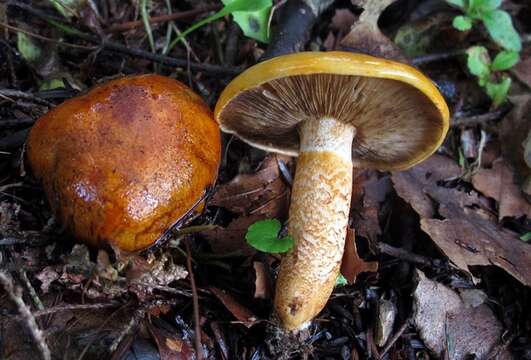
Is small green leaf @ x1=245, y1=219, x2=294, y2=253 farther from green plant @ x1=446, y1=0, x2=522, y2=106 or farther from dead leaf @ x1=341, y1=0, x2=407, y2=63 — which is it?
green plant @ x1=446, y1=0, x2=522, y2=106

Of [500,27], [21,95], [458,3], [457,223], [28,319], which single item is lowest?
[457,223]

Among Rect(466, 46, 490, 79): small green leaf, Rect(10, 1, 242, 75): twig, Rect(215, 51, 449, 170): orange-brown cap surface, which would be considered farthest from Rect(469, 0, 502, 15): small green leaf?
Rect(10, 1, 242, 75): twig

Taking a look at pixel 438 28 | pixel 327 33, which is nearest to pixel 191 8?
pixel 327 33

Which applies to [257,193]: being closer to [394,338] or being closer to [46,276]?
[394,338]

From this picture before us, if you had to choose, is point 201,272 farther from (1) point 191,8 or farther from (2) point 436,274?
(1) point 191,8

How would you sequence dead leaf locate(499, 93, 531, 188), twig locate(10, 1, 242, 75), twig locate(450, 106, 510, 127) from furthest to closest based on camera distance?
twig locate(450, 106, 510, 127) < dead leaf locate(499, 93, 531, 188) < twig locate(10, 1, 242, 75)

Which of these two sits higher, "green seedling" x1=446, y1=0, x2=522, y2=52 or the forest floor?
"green seedling" x1=446, y1=0, x2=522, y2=52

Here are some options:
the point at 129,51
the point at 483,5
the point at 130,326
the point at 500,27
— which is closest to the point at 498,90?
the point at 500,27
